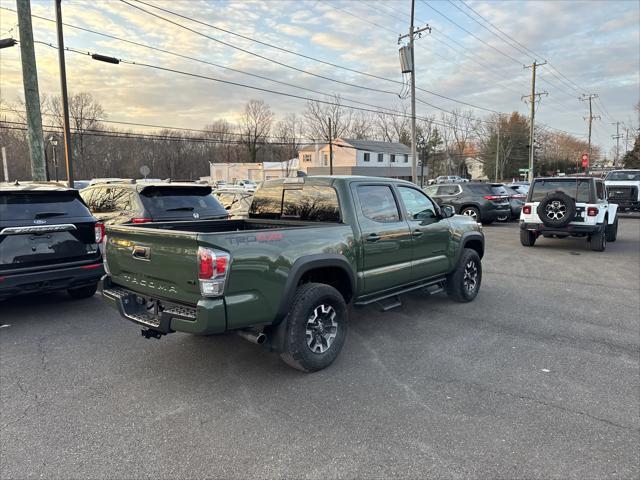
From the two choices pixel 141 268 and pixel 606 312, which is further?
pixel 606 312

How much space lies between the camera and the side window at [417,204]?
5.49 m

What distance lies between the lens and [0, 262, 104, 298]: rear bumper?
514 centimetres

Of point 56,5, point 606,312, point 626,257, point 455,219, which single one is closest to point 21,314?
point 455,219

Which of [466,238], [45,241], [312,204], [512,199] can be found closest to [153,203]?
[45,241]

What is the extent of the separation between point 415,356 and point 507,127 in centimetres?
8959

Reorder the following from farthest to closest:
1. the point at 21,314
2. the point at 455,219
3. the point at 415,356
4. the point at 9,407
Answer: the point at 455,219 < the point at 21,314 < the point at 415,356 < the point at 9,407

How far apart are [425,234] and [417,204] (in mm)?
430

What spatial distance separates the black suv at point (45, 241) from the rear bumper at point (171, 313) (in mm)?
1739

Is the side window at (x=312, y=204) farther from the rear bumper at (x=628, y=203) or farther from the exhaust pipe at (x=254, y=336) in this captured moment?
the rear bumper at (x=628, y=203)

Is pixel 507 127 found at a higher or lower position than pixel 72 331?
higher

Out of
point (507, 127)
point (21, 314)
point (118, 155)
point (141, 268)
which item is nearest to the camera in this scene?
point (141, 268)

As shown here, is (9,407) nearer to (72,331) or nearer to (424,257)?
(72,331)

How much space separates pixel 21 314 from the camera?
5.93 meters

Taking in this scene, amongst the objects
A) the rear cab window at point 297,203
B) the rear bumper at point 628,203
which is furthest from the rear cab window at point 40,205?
the rear bumper at point 628,203
